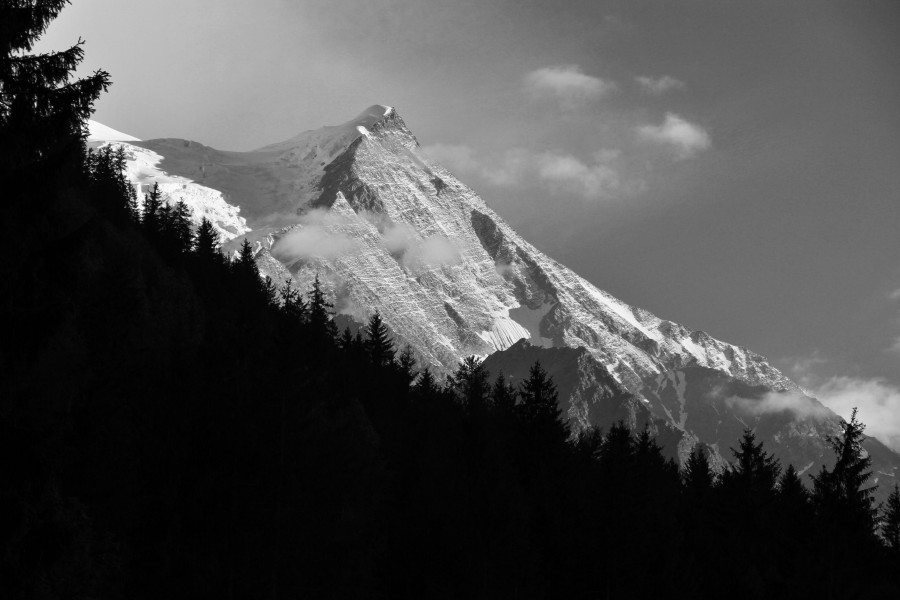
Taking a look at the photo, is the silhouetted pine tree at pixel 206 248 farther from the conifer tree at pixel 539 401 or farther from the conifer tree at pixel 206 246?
the conifer tree at pixel 539 401

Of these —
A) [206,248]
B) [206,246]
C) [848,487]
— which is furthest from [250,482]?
[206,246]

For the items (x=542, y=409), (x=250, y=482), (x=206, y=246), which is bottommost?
(x=250, y=482)

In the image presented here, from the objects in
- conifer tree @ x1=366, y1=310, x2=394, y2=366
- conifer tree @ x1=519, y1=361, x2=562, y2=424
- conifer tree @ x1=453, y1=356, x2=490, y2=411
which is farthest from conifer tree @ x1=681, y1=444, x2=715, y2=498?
conifer tree @ x1=366, y1=310, x2=394, y2=366

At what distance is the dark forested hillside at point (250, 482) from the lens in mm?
14328

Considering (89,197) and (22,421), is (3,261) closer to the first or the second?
(22,421)

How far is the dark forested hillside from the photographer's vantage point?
1433 cm

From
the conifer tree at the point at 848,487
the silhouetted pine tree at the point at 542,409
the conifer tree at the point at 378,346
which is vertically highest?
the conifer tree at the point at 378,346

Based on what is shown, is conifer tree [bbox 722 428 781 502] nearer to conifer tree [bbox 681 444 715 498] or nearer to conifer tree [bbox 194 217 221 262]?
conifer tree [bbox 681 444 715 498]

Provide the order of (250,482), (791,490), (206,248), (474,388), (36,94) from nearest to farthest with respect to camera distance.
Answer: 1. (36,94)
2. (250,482)
3. (474,388)
4. (791,490)
5. (206,248)

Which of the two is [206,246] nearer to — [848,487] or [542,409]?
[542,409]

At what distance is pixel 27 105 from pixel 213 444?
15966mm

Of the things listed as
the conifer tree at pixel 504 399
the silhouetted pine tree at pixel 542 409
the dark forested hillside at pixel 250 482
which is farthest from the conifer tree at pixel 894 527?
the conifer tree at pixel 504 399

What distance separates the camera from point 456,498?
36500 millimetres

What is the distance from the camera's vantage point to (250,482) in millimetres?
28781
